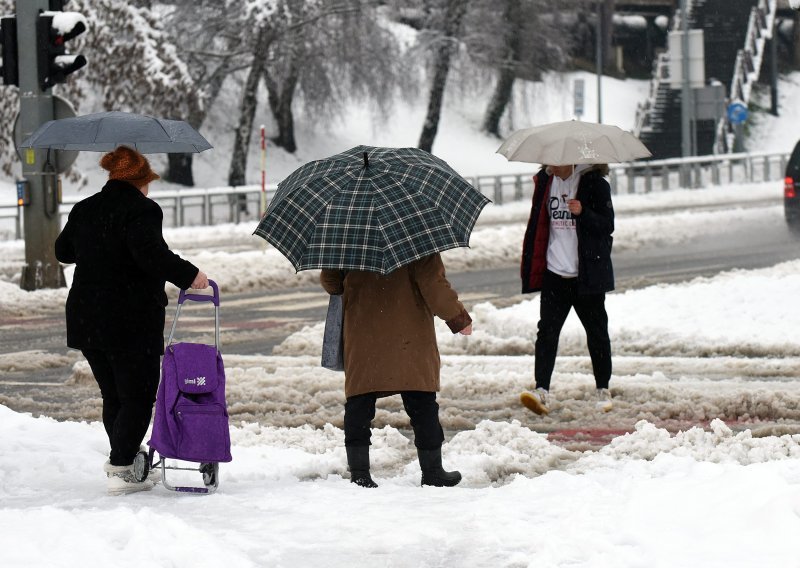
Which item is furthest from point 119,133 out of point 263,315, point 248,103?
point 248,103

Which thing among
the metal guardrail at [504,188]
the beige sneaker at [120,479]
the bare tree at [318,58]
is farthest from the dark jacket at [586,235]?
the bare tree at [318,58]

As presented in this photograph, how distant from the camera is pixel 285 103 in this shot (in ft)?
132

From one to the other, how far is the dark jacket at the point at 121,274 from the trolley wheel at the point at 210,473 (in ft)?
1.78

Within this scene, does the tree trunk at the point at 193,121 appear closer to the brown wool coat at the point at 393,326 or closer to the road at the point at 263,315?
the road at the point at 263,315

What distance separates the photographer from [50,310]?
16625mm

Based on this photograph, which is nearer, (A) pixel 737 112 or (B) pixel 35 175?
(B) pixel 35 175

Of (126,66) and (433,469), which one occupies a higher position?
(126,66)

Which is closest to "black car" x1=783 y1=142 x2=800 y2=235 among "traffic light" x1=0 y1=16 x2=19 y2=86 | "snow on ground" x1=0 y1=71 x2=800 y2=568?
"snow on ground" x1=0 y1=71 x2=800 y2=568

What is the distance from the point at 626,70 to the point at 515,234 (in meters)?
42.0

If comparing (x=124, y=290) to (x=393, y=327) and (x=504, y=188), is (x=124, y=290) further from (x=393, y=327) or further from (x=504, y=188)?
(x=504, y=188)

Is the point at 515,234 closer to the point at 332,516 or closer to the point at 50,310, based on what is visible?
the point at 50,310

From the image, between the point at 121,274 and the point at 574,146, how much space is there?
339 cm

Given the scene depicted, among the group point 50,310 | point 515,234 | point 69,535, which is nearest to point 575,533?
point 69,535

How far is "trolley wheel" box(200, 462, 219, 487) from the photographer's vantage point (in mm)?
6805
